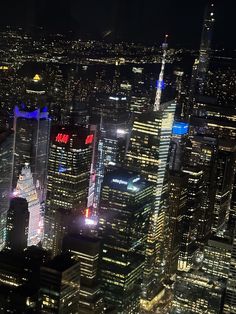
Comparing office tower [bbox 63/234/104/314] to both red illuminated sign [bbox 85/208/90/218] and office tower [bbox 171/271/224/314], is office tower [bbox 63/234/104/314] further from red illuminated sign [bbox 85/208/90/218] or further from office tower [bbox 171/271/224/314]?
red illuminated sign [bbox 85/208/90/218]

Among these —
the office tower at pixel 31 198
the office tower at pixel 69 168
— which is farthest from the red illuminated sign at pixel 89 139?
the office tower at pixel 31 198

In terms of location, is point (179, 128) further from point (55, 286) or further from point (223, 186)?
point (55, 286)

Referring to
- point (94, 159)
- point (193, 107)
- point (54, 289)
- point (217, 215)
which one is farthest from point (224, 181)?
point (54, 289)

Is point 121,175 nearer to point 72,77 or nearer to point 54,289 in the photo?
point 72,77

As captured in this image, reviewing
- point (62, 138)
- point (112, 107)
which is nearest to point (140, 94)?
point (112, 107)

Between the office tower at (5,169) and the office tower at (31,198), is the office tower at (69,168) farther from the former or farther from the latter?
the office tower at (5,169)

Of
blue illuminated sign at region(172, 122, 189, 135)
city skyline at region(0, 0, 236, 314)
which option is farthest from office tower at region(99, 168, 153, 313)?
blue illuminated sign at region(172, 122, 189, 135)
